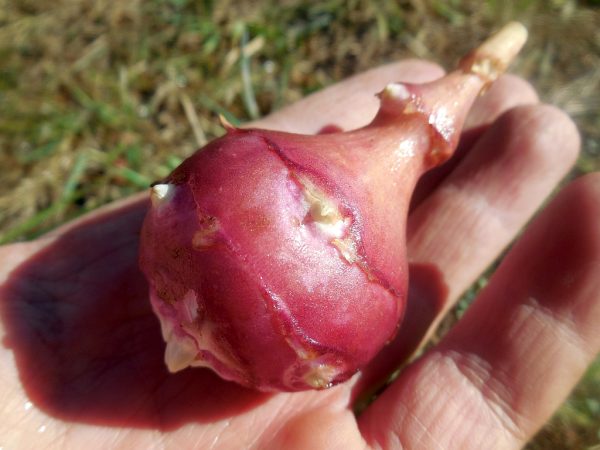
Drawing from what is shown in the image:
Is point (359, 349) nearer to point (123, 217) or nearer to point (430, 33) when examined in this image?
point (123, 217)

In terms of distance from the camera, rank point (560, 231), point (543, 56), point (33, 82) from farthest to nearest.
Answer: point (543, 56), point (33, 82), point (560, 231)

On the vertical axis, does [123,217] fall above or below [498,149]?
below

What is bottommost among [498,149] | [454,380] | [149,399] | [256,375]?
[149,399]

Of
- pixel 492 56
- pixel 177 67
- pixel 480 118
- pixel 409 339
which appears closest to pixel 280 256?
pixel 409 339

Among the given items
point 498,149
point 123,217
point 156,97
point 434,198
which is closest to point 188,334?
point 123,217

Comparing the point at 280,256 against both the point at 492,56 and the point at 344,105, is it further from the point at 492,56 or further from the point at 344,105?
the point at 344,105

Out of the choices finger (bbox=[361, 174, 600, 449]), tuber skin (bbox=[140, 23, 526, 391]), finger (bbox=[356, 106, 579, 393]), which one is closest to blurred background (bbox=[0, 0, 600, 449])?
finger (bbox=[356, 106, 579, 393])

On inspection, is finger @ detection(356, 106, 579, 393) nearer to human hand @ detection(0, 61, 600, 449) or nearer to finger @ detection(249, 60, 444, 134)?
human hand @ detection(0, 61, 600, 449)
